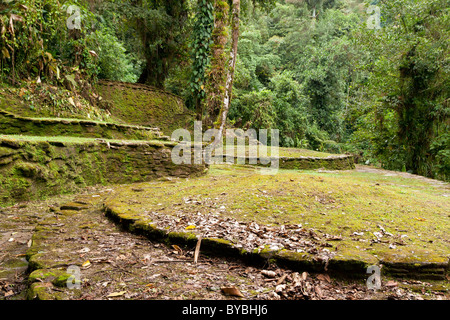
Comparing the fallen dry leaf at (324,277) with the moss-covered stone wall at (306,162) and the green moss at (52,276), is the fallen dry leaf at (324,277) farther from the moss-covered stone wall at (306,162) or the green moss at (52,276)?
the moss-covered stone wall at (306,162)

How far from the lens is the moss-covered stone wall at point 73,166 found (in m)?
2.98

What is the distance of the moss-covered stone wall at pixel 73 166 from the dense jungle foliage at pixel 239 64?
2.56 meters

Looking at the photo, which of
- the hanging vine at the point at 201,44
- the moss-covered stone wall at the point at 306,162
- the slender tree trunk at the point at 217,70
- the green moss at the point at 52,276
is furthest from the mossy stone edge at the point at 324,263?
the hanging vine at the point at 201,44

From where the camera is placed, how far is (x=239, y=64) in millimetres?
13391

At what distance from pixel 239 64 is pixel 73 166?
36.2 feet

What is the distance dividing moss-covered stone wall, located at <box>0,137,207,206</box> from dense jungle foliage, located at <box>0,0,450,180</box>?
2.56m

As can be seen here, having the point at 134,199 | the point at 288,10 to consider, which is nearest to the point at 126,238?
the point at 134,199

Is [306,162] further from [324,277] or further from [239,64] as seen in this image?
[239,64]

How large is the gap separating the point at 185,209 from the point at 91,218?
0.94 meters

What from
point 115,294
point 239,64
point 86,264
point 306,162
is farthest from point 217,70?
point 239,64

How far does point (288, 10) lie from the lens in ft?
79.0

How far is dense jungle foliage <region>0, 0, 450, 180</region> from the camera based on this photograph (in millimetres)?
6352

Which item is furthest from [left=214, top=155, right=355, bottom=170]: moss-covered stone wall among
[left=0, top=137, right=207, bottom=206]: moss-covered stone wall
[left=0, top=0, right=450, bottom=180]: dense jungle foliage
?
[left=0, top=137, right=207, bottom=206]: moss-covered stone wall

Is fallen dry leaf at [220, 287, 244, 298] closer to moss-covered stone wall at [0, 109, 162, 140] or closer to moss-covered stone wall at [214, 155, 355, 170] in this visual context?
moss-covered stone wall at [0, 109, 162, 140]
